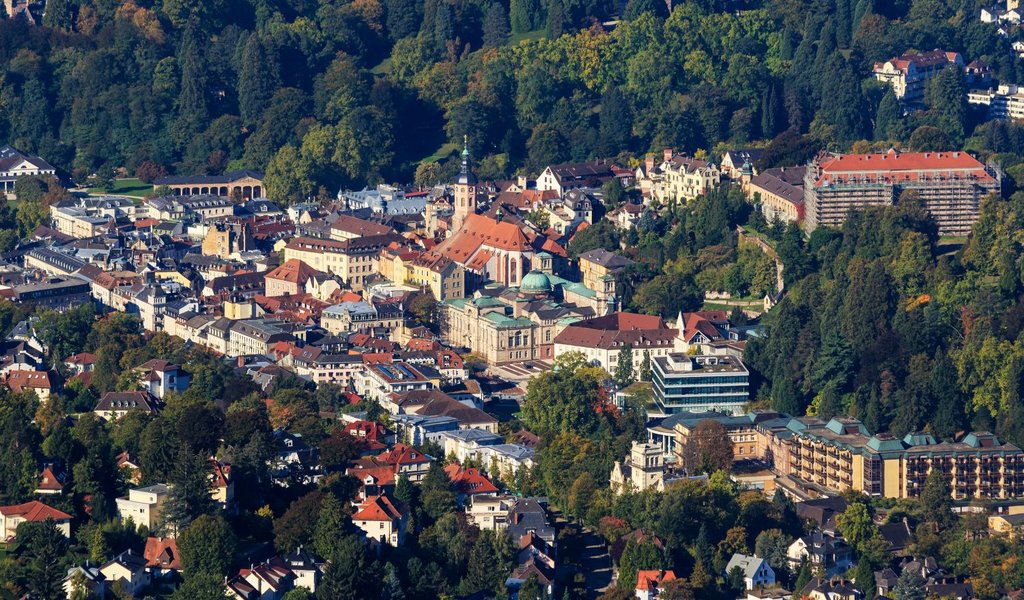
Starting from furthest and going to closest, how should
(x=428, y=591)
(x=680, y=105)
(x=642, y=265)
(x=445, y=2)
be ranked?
(x=445, y=2), (x=680, y=105), (x=642, y=265), (x=428, y=591)

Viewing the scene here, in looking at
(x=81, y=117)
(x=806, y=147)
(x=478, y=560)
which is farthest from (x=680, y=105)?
(x=478, y=560)

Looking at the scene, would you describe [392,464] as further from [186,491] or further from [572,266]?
[572,266]

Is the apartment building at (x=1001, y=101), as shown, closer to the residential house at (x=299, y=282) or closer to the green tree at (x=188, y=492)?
the residential house at (x=299, y=282)

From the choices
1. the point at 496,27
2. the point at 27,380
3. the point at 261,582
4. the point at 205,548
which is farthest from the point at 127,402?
the point at 496,27

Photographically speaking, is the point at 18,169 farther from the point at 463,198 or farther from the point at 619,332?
the point at 619,332

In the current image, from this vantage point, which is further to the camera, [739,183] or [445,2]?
[445,2]

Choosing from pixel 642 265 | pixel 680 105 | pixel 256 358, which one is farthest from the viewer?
pixel 680 105

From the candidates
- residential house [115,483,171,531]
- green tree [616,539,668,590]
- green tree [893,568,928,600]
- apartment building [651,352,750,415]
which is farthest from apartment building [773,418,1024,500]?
residential house [115,483,171,531]

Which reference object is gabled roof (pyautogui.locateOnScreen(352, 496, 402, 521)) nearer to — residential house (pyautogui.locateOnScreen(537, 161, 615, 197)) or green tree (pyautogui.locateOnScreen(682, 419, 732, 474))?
green tree (pyautogui.locateOnScreen(682, 419, 732, 474))
